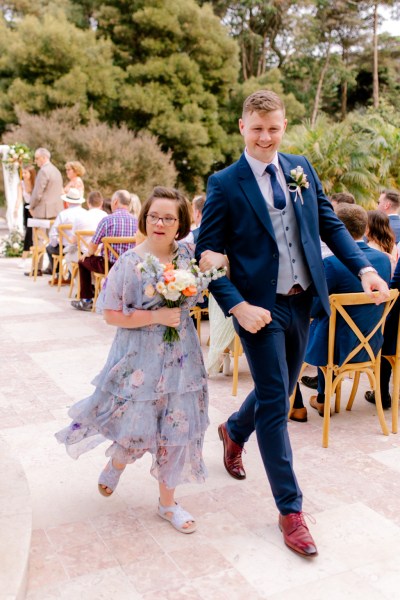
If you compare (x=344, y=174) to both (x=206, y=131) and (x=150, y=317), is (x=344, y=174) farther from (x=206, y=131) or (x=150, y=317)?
(x=206, y=131)

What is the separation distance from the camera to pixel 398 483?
3.32 m

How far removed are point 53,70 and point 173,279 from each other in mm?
21762

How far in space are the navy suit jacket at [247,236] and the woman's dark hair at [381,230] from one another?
1.92 m

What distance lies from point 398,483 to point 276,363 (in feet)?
3.83

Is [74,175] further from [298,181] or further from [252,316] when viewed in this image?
[252,316]

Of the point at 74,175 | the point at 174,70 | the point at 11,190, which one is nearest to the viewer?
the point at 74,175

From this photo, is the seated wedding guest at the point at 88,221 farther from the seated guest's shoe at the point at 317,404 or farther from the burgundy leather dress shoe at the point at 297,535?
the burgundy leather dress shoe at the point at 297,535

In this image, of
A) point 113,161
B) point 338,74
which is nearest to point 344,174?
point 113,161

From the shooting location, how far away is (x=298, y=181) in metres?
2.75

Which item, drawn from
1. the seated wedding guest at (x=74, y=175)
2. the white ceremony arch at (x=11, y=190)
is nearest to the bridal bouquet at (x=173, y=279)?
the seated wedding guest at (x=74, y=175)

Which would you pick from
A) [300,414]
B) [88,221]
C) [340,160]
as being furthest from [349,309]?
[340,160]

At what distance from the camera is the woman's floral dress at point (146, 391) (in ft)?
9.07

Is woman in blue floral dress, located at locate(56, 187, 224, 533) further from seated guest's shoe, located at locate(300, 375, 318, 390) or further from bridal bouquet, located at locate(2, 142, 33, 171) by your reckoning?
bridal bouquet, located at locate(2, 142, 33, 171)

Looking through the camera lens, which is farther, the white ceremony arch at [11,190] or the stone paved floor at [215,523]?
the white ceremony arch at [11,190]
